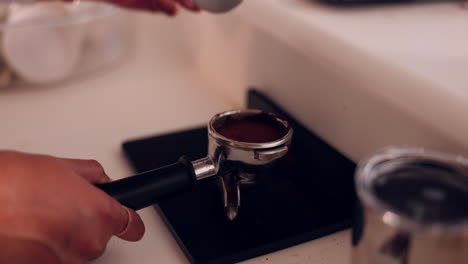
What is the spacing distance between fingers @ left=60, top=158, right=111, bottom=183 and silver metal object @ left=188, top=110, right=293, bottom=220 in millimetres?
73

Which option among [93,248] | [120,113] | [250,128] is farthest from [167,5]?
[93,248]

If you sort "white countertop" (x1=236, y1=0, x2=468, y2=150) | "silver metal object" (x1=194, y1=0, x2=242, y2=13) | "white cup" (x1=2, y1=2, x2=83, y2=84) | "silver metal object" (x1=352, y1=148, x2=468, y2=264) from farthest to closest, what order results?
"white cup" (x1=2, y1=2, x2=83, y2=84), "silver metal object" (x1=194, y1=0, x2=242, y2=13), "white countertop" (x1=236, y1=0, x2=468, y2=150), "silver metal object" (x1=352, y1=148, x2=468, y2=264)

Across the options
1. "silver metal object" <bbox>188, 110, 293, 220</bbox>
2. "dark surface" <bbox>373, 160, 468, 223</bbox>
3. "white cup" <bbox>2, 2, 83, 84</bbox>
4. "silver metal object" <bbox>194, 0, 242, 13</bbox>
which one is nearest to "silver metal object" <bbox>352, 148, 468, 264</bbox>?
"dark surface" <bbox>373, 160, 468, 223</bbox>

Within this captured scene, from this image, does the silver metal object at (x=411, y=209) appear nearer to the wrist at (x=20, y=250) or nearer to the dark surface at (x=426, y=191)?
the dark surface at (x=426, y=191)

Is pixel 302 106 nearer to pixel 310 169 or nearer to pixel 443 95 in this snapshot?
pixel 310 169

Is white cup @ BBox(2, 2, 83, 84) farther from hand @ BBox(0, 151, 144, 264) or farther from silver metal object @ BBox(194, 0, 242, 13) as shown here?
hand @ BBox(0, 151, 144, 264)

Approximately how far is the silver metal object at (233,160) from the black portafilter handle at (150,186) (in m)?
0.02

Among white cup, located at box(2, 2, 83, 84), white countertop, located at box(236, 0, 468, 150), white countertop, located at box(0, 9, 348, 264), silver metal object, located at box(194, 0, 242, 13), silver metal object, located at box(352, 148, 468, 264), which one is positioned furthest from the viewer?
white cup, located at box(2, 2, 83, 84)

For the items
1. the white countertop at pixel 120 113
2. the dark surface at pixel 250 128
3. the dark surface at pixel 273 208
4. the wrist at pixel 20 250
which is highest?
the dark surface at pixel 250 128

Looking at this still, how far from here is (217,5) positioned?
0.59 m

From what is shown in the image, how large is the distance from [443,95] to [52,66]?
1.72 ft

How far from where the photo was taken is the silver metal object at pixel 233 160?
0.44 metres

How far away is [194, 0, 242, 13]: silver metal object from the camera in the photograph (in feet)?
1.93

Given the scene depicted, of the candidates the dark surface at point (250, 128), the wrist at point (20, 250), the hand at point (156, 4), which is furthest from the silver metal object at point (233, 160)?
the hand at point (156, 4)
